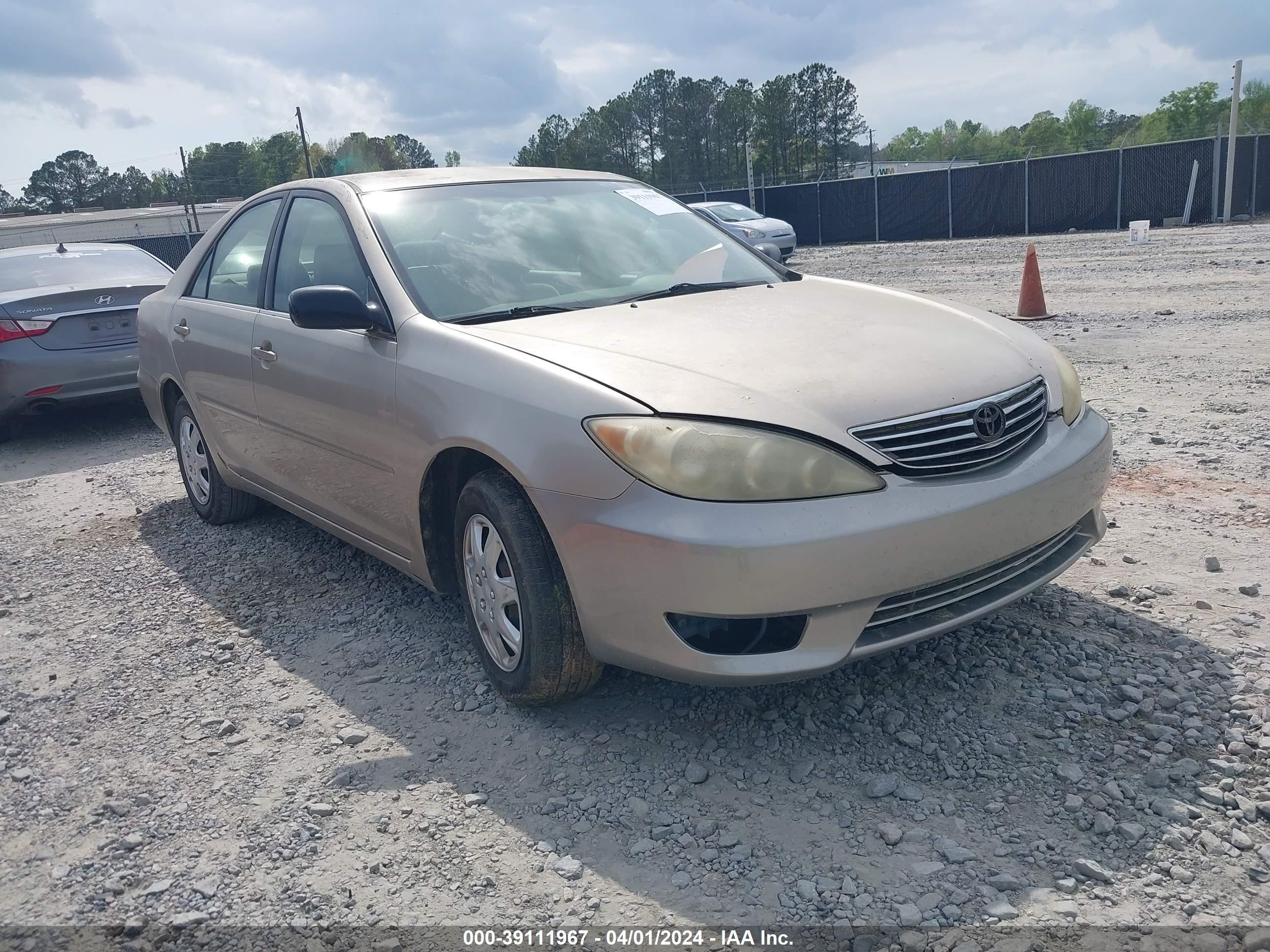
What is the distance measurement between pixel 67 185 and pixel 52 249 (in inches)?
3853

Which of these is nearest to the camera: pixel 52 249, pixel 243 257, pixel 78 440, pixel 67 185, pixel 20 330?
pixel 243 257

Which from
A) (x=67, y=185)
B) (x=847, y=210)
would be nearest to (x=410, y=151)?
(x=67, y=185)

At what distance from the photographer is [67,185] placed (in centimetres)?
9275

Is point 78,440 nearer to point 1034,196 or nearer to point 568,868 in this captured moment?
point 568,868

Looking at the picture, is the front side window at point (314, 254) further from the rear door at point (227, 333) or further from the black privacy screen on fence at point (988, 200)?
the black privacy screen on fence at point (988, 200)

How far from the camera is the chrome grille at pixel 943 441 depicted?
8.96 ft

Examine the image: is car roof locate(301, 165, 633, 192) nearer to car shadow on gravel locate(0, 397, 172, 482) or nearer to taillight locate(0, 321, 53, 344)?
car shadow on gravel locate(0, 397, 172, 482)

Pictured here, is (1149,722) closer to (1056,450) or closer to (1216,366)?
(1056,450)

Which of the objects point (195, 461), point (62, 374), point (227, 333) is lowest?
point (195, 461)

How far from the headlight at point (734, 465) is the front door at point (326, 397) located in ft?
3.76

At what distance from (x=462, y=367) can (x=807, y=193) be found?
2836 cm

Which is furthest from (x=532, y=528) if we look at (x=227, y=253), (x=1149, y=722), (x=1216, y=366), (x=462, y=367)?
(x=1216, y=366)

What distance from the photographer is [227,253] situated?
504 centimetres

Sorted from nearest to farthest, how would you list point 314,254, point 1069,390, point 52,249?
point 1069,390, point 314,254, point 52,249
